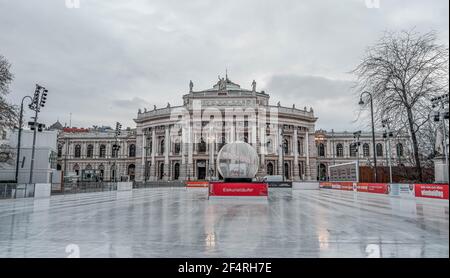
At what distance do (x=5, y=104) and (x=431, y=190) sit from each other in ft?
107

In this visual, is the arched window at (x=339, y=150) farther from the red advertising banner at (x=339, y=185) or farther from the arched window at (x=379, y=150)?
the red advertising banner at (x=339, y=185)

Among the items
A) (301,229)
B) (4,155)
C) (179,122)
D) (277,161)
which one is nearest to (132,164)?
(179,122)

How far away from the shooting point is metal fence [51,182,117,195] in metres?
32.8

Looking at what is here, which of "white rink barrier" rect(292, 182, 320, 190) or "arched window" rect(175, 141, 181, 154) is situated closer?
"white rink barrier" rect(292, 182, 320, 190)

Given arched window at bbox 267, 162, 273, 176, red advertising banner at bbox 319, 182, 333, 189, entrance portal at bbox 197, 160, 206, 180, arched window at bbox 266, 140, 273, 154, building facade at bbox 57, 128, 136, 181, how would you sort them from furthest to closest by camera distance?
building facade at bbox 57, 128, 136, 181, arched window at bbox 267, 162, 273, 176, arched window at bbox 266, 140, 273, 154, entrance portal at bbox 197, 160, 206, 180, red advertising banner at bbox 319, 182, 333, 189

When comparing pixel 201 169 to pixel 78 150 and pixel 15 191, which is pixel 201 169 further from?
pixel 15 191

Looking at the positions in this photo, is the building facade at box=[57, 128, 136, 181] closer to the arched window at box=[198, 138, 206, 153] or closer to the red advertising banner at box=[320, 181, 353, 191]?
the arched window at box=[198, 138, 206, 153]

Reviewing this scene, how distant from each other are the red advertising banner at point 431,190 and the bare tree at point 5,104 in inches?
1256

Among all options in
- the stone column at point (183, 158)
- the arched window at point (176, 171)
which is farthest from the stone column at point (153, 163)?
the stone column at point (183, 158)

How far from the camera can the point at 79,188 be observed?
35.7 meters

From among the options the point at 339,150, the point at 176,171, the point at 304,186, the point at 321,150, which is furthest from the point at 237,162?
the point at 339,150

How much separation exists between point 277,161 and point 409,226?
70.2 meters

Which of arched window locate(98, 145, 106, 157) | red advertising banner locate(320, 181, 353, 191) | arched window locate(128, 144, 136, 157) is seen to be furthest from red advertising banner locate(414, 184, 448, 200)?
arched window locate(98, 145, 106, 157)

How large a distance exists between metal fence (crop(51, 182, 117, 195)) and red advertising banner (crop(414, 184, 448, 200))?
3073 centimetres
